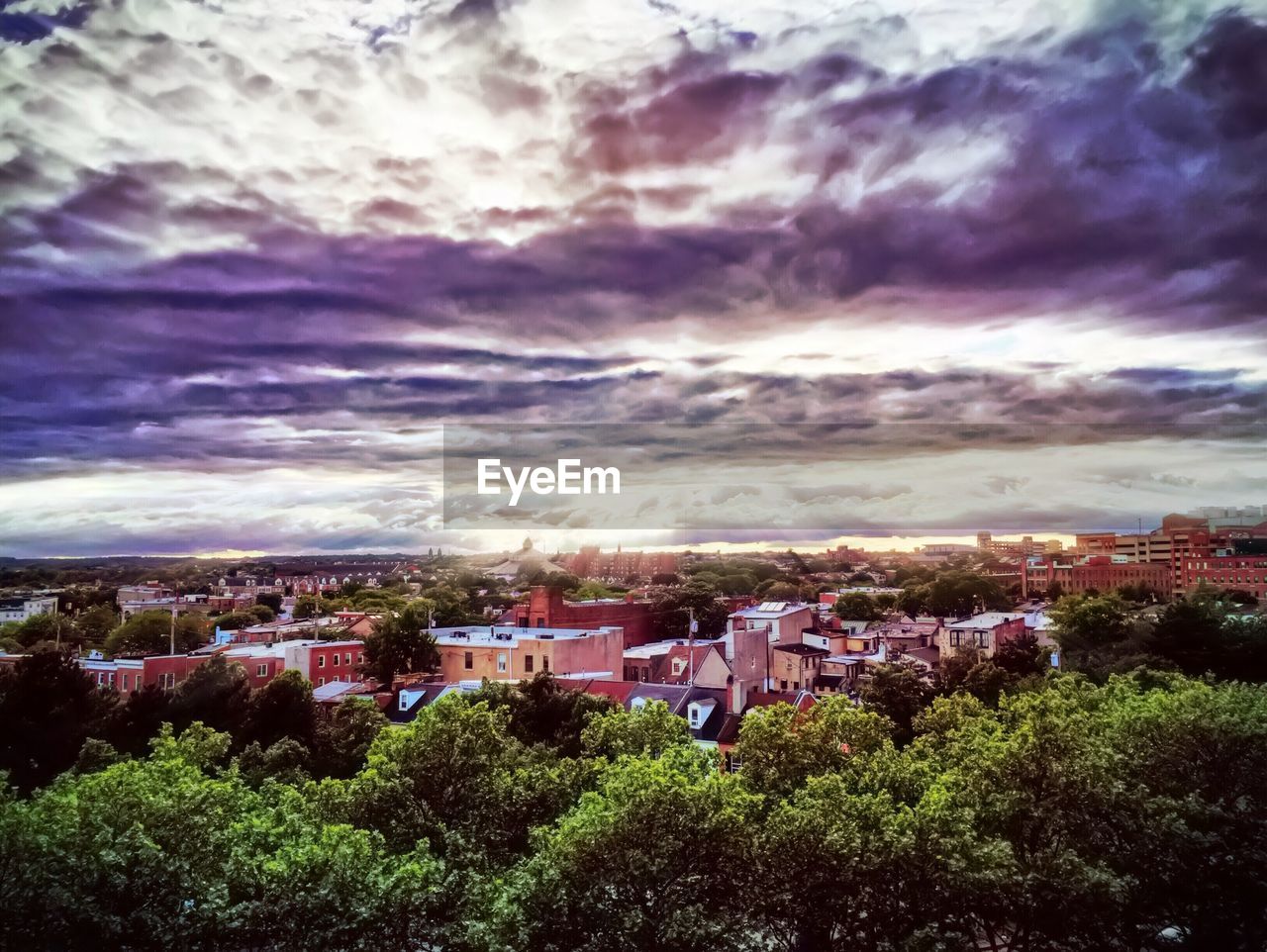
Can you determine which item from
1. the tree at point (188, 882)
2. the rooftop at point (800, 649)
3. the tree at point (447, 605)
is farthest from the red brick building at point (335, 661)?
the rooftop at point (800, 649)

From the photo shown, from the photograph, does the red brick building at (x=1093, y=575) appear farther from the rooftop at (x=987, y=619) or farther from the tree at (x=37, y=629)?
the tree at (x=37, y=629)

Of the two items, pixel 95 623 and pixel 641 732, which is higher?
pixel 95 623

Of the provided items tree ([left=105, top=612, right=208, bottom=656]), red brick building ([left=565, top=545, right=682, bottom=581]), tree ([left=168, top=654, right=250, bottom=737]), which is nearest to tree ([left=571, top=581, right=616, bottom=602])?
red brick building ([left=565, top=545, right=682, bottom=581])

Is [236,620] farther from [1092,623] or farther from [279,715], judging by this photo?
[1092,623]

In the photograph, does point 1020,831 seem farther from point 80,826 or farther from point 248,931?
point 80,826

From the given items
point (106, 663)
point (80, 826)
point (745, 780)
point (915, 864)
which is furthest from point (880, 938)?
point (106, 663)

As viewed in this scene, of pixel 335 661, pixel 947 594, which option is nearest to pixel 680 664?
pixel 947 594
